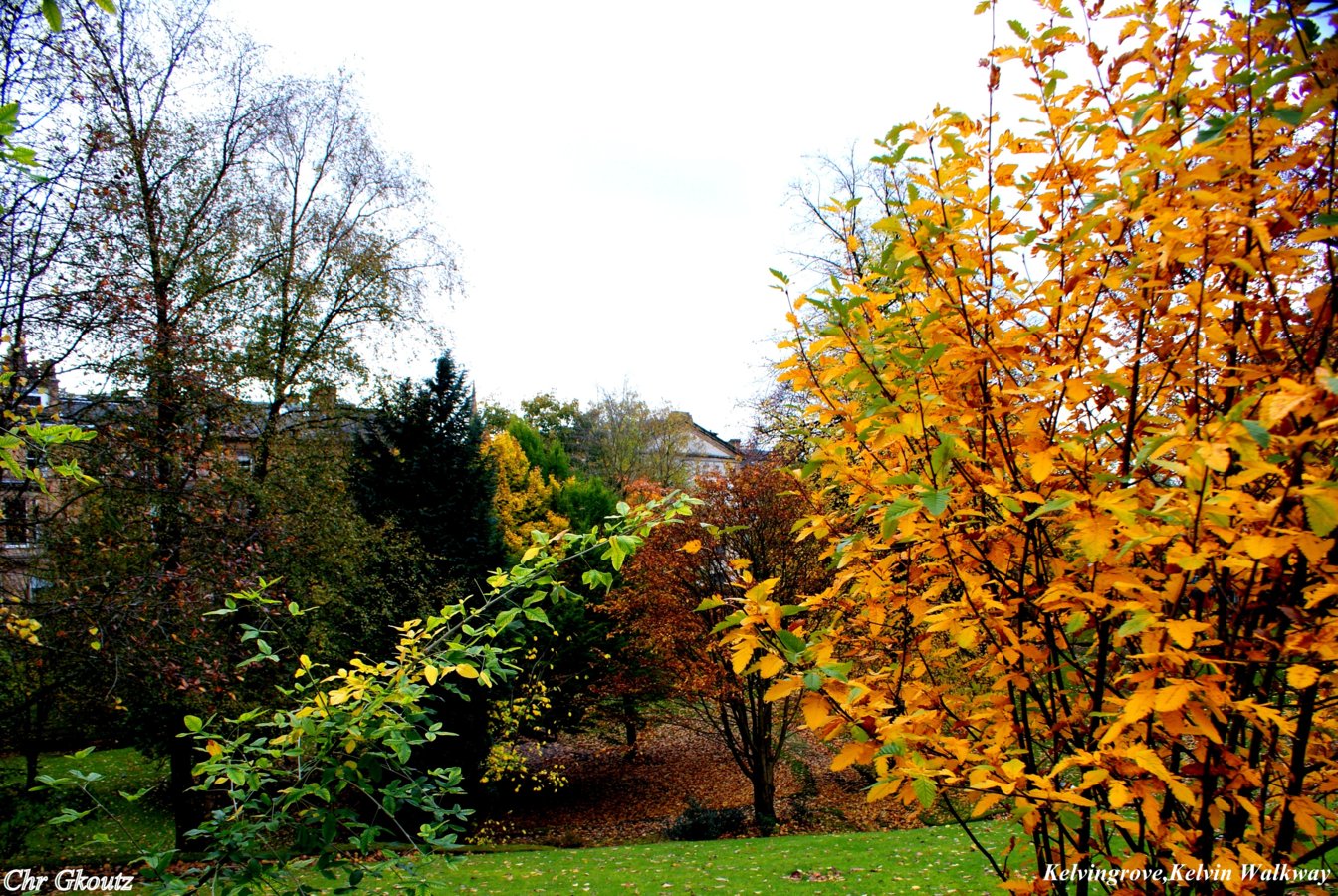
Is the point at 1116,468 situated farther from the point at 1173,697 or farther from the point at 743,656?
the point at 743,656

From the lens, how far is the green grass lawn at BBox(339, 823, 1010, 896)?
7.19m

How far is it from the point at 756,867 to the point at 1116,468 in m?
7.93

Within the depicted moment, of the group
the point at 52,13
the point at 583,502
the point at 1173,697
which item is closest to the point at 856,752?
the point at 1173,697

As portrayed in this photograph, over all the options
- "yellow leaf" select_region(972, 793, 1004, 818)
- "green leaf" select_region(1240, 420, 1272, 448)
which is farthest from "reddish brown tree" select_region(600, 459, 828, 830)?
"green leaf" select_region(1240, 420, 1272, 448)

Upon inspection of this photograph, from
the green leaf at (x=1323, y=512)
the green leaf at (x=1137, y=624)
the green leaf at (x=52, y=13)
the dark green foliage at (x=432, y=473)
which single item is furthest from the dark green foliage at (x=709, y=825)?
the green leaf at (x=52, y=13)

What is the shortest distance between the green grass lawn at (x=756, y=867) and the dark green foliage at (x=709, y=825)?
105 centimetres

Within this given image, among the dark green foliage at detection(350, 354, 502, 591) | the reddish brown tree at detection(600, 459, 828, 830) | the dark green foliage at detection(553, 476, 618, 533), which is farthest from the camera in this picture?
the dark green foliage at detection(553, 476, 618, 533)

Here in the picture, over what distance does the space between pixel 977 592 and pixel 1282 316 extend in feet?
2.37

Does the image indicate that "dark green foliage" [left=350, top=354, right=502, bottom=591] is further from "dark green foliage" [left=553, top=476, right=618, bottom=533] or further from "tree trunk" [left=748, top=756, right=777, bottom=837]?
"tree trunk" [left=748, top=756, right=777, bottom=837]

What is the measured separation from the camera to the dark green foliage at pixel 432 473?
44.7ft

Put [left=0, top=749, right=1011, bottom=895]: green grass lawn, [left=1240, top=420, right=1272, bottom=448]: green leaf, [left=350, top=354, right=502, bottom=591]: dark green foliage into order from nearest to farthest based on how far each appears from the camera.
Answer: [left=1240, top=420, right=1272, bottom=448]: green leaf, [left=0, top=749, right=1011, bottom=895]: green grass lawn, [left=350, top=354, right=502, bottom=591]: dark green foliage

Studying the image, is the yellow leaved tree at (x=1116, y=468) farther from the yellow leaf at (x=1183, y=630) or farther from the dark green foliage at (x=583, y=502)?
the dark green foliage at (x=583, y=502)

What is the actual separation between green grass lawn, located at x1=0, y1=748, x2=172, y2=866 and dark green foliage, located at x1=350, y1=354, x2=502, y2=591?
5421 millimetres

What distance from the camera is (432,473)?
45.7ft
